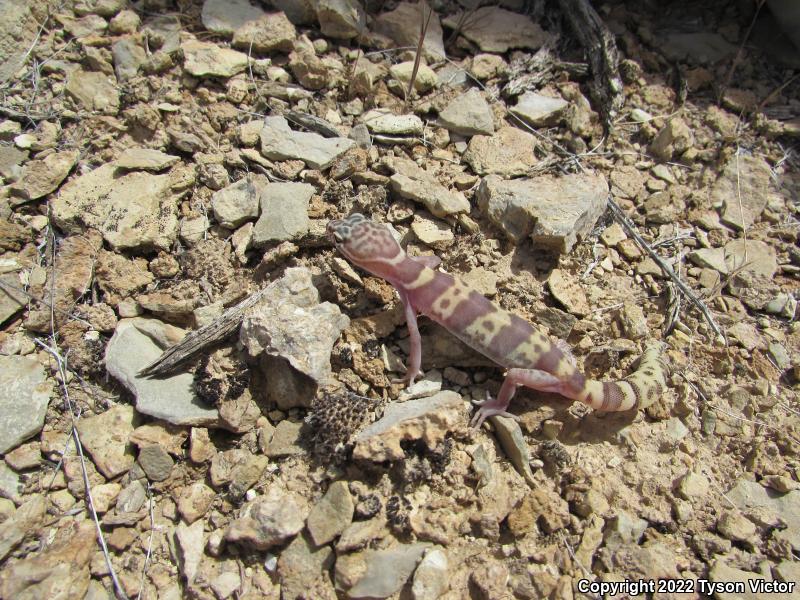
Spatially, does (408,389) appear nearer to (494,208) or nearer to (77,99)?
(494,208)

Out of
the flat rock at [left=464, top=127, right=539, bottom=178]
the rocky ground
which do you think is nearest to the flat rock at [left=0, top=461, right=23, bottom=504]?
the rocky ground

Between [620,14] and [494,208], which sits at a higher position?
[620,14]

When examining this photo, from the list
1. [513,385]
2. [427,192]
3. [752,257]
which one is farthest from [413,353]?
[752,257]

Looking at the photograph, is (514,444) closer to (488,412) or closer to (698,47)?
(488,412)

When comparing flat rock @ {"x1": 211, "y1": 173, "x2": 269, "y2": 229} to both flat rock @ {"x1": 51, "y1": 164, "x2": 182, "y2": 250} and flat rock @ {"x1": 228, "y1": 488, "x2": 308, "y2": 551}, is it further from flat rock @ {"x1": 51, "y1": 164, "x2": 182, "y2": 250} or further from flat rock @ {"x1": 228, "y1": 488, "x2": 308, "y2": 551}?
flat rock @ {"x1": 228, "y1": 488, "x2": 308, "y2": 551}

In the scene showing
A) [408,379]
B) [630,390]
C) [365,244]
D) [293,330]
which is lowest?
[408,379]

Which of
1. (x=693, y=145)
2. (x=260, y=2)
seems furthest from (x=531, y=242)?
(x=260, y=2)
